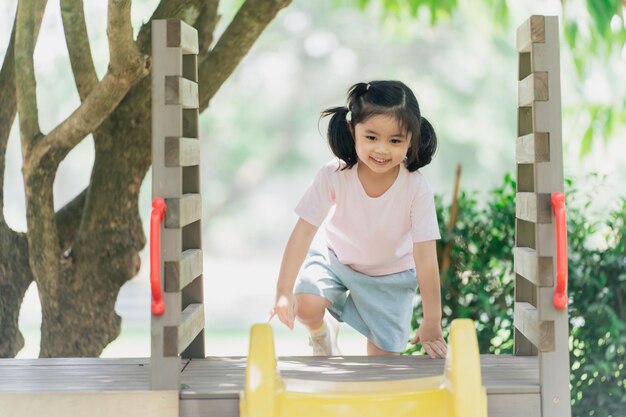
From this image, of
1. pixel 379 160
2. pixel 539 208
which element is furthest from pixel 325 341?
pixel 539 208

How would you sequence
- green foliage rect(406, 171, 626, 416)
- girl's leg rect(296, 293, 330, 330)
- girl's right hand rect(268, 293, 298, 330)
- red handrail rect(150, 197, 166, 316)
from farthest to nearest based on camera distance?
1. green foliage rect(406, 171, 626, 416)
2. girl's leg rect(296, 293, 330, 330)
3. girl's right hand rect(268, 293, 298, 330)
4. red handrail rect(150, 197, 166, 316)

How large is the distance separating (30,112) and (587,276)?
248 centimetres

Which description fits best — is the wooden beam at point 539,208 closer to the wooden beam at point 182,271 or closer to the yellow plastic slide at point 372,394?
the yellow plastic slide at point 372,394

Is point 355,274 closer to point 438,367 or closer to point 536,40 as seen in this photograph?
point 438,367

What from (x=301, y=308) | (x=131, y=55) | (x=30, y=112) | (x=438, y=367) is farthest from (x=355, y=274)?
(x=30, y=112)

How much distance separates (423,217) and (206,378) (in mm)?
1000

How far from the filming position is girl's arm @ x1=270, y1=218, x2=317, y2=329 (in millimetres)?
3289

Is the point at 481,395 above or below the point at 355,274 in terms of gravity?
below

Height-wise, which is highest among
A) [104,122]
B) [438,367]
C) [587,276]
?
[104,122]

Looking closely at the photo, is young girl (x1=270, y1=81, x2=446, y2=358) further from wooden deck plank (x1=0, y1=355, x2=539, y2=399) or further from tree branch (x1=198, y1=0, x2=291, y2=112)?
tree branch (x1=198, y1=0, x2=291, y2=112)

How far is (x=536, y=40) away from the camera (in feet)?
8.93

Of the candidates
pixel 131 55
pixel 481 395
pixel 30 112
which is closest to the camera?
pixel 481 395

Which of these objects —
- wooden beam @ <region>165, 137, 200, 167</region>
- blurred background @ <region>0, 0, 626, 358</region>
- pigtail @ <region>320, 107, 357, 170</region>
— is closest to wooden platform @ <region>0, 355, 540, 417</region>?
wooden beam @ <region>165, 137, 200, 167</region>

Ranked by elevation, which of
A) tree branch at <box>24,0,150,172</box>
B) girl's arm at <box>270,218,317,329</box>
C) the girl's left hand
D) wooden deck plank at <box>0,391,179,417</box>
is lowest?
wooden deck plank at <box>0,391,179,417</box>
